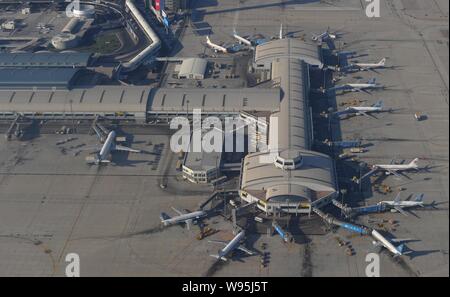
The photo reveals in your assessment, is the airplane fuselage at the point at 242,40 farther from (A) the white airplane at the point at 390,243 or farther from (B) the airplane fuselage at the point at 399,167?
(A) the white airplane at the point at 390,243

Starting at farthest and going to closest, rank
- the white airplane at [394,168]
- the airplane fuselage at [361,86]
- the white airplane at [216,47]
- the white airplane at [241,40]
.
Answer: the white airplane at [241,40]
the white airplane at [216,47]
the airplane fuselage at [361,86]
the white airplane at [394,168]

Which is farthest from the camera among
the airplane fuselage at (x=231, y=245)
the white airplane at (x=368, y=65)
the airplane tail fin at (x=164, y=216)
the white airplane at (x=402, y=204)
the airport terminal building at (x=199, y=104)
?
the white airplane at (x=368, y=65)

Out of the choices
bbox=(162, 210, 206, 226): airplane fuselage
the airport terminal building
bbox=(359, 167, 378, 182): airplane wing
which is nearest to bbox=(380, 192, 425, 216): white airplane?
bbox=(359, 167, 378, 182): airplane wing

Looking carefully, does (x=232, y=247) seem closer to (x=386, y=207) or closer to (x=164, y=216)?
(x=164, y=216)

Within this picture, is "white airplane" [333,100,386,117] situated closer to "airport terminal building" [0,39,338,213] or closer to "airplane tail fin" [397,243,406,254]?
"airport terminal building" [0,39,338,213]

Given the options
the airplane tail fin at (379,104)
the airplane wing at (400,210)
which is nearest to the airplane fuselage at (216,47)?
the airplane tail fin at (379,104)
